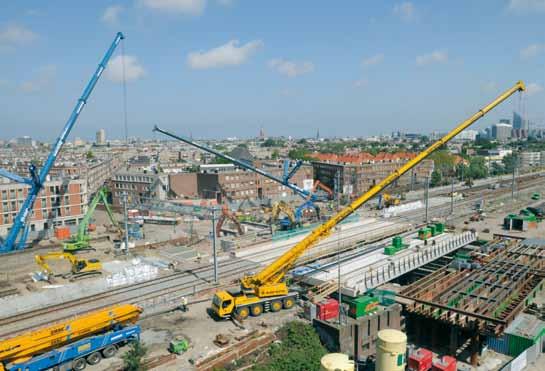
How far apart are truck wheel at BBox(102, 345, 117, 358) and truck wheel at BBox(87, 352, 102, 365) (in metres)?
0.29

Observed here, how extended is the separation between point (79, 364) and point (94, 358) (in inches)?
35.1

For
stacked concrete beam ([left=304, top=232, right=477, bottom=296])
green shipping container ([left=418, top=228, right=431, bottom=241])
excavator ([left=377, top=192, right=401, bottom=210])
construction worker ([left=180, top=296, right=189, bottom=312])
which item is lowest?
construction worker ([left=180, top=296, right=189, bottom=312])

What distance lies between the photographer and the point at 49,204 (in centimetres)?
6856

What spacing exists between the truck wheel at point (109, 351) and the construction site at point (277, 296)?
71 millimetres

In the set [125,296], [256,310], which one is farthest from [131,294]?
[256,310]

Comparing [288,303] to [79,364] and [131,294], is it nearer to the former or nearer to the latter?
[131,294]

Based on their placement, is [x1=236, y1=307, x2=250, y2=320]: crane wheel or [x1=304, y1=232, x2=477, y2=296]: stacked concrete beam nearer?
[x1=236, y1=307, x2=250, y2=320]: crane wheel

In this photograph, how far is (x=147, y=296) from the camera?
35.7 meters

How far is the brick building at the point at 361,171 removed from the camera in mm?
109562

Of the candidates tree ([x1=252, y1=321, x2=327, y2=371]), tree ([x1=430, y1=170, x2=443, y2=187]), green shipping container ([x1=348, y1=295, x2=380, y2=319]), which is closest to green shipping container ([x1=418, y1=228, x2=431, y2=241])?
green shipping container ([x1=348, y1=295, x2=380, y2=319])

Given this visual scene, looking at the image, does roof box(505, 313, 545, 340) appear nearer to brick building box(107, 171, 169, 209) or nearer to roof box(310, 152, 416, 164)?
brick building box(107, 171, 169, 209)

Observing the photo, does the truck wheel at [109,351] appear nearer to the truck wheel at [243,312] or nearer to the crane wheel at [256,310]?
the truck wheel at [243,312]

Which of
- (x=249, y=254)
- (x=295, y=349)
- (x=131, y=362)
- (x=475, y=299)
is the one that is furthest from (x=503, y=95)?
(x=131, y=362)

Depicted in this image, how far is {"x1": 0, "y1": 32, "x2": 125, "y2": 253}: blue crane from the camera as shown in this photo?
5556 centimetres
